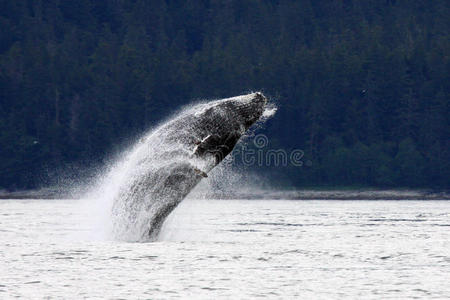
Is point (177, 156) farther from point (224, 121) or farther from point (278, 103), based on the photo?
point (278, 103)

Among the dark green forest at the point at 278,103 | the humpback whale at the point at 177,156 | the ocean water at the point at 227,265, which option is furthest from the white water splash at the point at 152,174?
the dark green forest at the point at 278,103

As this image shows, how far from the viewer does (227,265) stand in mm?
25938

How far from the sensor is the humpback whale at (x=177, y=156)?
2652cm

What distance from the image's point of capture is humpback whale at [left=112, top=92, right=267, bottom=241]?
26.5 m

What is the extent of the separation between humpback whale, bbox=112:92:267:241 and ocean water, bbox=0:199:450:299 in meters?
1.21

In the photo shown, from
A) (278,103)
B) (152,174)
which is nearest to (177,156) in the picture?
(152,174)

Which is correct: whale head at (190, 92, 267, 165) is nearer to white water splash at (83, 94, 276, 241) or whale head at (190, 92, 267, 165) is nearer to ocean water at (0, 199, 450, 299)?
white water splash at (83, 94, 276, 241)

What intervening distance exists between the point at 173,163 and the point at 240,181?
82.1 meters

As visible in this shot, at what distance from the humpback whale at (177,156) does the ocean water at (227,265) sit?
121 centimetres

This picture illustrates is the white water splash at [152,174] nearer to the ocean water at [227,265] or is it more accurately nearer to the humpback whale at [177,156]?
the humpback whale at [177,156]

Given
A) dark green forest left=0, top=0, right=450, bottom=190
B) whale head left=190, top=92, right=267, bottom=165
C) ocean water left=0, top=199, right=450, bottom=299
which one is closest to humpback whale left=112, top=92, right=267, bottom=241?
whale head left=190, top=92, right=267, bottom=165

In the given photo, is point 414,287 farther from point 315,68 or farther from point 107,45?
point 107,45

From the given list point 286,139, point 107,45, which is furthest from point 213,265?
point 107,45

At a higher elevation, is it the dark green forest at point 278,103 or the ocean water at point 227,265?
the dark green forest at point 278,103
